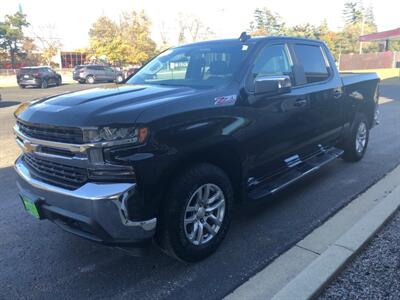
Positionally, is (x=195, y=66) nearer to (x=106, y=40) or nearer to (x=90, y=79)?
(x=90, y=79)

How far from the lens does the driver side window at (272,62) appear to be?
3.97 meters

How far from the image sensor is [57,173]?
3062 mm

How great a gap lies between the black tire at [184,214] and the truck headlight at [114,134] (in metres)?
0.50

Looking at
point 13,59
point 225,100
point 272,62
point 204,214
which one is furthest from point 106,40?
point 204,214

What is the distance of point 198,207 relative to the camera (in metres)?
3.30

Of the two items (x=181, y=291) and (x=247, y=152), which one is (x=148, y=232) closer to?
(x=181, y=291)

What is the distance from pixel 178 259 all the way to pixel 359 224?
1.86 metres

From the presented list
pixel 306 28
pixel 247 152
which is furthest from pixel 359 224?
pixel 306 28

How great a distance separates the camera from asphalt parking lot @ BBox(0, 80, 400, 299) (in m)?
3.02

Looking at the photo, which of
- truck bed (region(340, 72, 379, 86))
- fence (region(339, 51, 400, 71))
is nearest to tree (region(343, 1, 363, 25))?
fence (region(339, 51, 400, 71))

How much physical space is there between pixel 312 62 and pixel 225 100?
2.11 metres

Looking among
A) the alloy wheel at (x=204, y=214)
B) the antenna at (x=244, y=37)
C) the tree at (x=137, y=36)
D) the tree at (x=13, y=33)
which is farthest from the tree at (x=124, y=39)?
the alloy wheel at (x=204, y=214)

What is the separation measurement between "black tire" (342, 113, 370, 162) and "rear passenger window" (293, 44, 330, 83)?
1.20 meters

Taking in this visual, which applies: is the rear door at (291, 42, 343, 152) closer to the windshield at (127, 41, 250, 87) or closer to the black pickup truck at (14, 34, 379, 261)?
the black pickup truck at (14, 34, 379, 261)
